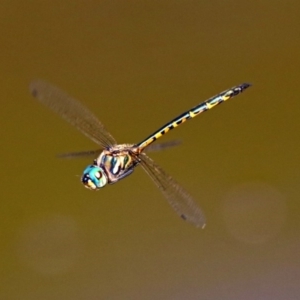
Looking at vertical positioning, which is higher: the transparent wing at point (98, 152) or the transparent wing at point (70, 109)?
the transparent wing at point (70, 109)

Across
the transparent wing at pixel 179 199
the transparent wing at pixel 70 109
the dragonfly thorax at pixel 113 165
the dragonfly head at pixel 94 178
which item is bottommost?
the transparent wing at pixel 179 199

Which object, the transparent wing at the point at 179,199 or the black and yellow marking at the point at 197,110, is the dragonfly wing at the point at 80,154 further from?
the black and yellow marking at the point at 197,110

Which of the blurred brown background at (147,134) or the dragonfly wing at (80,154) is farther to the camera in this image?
the blurred brown background at (147,134)

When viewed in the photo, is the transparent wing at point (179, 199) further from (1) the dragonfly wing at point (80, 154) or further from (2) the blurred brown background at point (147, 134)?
(2) the blurred brown background at point (147, 134)

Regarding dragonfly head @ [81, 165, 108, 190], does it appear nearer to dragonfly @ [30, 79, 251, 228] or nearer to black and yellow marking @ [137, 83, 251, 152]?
dragonfly @ [30, 79, 251, 228]

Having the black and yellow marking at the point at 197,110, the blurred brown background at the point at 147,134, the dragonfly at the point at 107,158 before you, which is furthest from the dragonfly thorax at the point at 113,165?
the blurred brown background at the point at 147,134

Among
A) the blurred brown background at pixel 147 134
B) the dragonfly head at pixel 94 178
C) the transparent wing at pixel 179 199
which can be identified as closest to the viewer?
the dragonfly head at pixel 94 178

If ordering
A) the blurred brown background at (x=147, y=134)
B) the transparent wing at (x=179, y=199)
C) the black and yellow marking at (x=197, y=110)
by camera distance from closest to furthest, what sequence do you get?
the transparent wing at (x=179, y=199)
the black and yellow marking at (x=197, y=110)
the blurred brown background at (x=147, y=134)
